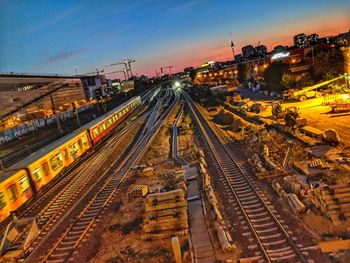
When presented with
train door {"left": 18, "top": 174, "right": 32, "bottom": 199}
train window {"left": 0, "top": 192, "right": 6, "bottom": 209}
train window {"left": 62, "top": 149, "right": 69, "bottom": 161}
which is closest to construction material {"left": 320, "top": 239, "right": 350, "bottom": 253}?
train window {"left": 0, "top": 192, "right": 6, "bottom": 209}

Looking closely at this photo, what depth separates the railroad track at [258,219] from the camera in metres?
9.52

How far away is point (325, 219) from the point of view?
10945mm

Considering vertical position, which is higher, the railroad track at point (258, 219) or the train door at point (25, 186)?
the train door at point (25, 186)

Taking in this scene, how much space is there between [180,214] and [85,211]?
5880mm

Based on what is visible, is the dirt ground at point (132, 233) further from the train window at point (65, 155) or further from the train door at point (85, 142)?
the train door at point (85, 142)

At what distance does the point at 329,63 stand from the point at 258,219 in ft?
138

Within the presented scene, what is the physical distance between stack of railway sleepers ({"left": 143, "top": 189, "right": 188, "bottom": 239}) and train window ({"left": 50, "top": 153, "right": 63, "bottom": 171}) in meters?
11.4

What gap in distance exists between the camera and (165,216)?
11969 mm

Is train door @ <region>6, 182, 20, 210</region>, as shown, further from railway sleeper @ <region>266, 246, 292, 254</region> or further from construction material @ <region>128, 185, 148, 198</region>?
railway sleeper @ <region>266, 246, 292, 254</region>

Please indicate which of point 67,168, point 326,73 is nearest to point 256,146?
point 67,168

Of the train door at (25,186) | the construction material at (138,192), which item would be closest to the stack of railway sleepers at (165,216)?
the construction material at (138,192)

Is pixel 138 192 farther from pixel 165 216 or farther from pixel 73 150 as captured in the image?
pixel 73 150

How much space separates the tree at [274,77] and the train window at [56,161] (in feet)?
134

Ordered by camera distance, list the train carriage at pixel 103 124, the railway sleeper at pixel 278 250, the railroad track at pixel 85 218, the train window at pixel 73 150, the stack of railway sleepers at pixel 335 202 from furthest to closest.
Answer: the train carriage at pixel 103 124
the train window at pixel 73 150
the railroad track at pixel 85 218
the stack of railway sleepers at pixel 335 202
the railway sleeper at pixel 278 250
